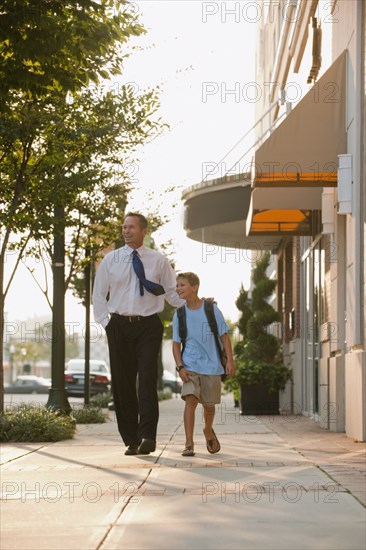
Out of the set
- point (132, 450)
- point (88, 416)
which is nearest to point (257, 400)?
point (88, 416)

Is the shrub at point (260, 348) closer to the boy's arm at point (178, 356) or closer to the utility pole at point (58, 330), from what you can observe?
the utility pole at point (58, 330)

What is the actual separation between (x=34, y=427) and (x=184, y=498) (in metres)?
5.70

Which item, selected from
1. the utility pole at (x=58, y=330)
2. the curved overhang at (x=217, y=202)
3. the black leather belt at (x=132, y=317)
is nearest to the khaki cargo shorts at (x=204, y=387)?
the black leather belt at (x=132, y=317)

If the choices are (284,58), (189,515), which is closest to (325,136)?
(189,515)

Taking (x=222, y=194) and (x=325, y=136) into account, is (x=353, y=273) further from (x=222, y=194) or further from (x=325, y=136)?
(x=222, y=194)

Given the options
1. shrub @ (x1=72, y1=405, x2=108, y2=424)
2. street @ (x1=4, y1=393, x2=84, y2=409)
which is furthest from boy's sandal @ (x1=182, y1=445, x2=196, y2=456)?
shrub @ (x1=72, y1=405, x2=108, y2=424)

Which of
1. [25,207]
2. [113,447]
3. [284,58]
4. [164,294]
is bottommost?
[113,447]

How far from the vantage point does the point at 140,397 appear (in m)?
9.76

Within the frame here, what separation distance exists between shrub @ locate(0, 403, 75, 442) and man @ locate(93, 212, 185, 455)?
258 cm

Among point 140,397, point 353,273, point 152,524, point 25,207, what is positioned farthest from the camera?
point 25,207

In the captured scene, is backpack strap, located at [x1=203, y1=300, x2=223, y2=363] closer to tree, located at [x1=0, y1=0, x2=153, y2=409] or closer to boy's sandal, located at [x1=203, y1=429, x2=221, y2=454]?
boy's sandal, located at [x1=203, y1=429, x2=221, y2=454]

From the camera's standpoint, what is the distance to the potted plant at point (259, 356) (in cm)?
2012

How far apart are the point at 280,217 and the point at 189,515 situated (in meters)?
13.5

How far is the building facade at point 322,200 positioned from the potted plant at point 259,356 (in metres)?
0.53
